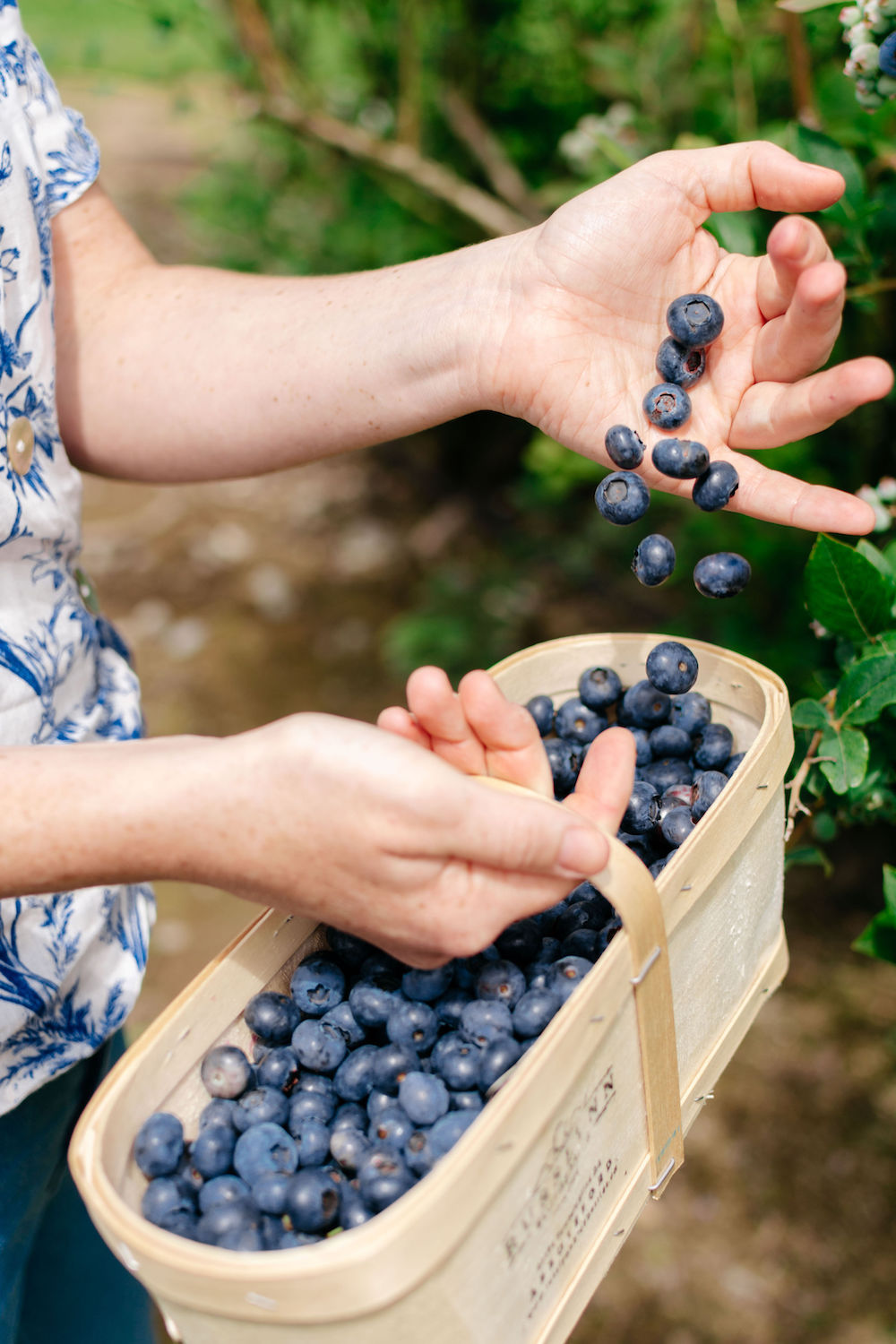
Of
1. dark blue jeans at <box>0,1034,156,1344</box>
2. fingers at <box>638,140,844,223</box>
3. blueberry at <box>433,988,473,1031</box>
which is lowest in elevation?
dark blue jeans at <box>0,1034,156,1344</box>

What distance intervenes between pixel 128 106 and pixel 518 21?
4.57 metres

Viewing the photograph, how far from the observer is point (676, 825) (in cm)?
92

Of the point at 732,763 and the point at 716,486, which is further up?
the point at 716,486

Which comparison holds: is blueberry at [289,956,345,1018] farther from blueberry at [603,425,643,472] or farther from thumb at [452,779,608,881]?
blueberry at [603,425,643,472]

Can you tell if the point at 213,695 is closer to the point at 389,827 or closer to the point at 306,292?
the point at 306,292

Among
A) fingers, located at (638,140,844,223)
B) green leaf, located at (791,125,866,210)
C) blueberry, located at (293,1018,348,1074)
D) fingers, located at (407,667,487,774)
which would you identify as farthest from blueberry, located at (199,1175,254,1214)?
green leaf, located at (791,125,866,210)

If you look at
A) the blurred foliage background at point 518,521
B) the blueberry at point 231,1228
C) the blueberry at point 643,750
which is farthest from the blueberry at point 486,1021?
the blurred foliage background at point 518,521

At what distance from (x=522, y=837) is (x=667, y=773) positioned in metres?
0.34

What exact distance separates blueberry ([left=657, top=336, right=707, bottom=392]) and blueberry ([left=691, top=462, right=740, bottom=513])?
0.29 ft

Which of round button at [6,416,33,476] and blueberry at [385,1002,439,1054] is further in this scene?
round button at [6,416,33,476]

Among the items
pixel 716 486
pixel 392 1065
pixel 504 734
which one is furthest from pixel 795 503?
pixel 392 1065

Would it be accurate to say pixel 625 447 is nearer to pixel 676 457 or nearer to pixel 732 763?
pixel 676 457

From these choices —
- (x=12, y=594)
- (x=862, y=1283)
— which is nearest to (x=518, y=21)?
(x=12, y=594)

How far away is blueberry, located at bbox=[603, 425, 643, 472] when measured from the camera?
102 centimetres
